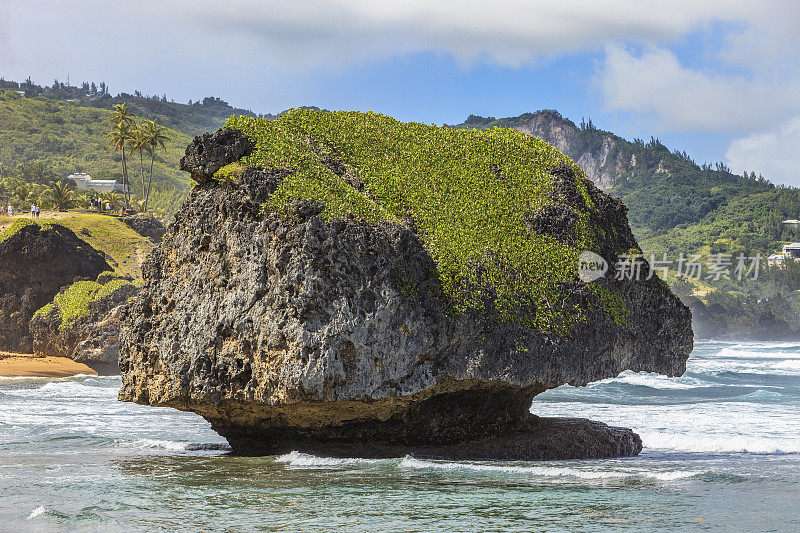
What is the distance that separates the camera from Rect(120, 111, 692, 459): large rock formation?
34.9 feet

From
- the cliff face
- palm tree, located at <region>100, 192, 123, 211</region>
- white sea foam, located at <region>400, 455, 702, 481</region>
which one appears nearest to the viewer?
white sea foam, located at <region>400, 455, 702, 481</region>

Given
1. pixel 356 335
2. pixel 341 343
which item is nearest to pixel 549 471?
pixel 356 335

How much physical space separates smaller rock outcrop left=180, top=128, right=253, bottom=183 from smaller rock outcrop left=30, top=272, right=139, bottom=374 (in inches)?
990

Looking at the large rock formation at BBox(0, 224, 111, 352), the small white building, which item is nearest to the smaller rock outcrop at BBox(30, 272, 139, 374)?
the large rock formation at BBox(0, 224, 111, 352)

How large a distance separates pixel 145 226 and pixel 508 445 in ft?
203

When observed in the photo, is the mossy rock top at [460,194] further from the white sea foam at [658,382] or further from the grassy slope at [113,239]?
the grassy slope at [113,239]

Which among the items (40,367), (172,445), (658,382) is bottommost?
(40,367)

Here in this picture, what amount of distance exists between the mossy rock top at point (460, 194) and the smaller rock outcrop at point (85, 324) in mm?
25446

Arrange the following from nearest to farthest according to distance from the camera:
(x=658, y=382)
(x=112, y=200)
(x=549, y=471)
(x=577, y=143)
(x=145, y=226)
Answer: (x=549, y=471)
(x=658, y=382)
(x=145, y=226)
(x=112, y=200)
(x=577, y=143)

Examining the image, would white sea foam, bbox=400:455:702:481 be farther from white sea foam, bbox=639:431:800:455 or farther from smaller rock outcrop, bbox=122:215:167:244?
smaller rock outcrop, bbox=122:215:167:244

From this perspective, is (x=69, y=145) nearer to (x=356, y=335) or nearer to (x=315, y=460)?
(x=315, y=460)

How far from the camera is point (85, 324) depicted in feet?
120

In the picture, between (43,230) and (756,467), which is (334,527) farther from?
(43,230)

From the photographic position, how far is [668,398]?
89.1 ft
